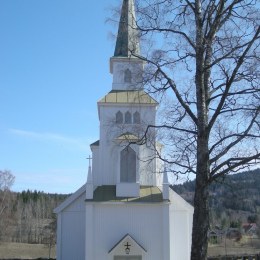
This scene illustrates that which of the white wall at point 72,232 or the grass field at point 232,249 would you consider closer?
the white wall at point 72,232

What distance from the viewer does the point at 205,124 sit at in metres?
12.2

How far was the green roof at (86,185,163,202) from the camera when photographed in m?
24.2

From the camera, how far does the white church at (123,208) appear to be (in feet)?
78.0

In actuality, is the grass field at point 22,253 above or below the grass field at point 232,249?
above

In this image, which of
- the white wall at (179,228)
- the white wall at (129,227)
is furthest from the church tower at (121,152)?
the white wall at (179,228)

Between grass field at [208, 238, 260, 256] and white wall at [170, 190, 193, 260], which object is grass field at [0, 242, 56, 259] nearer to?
grass field at [208, 238, 260, 256]

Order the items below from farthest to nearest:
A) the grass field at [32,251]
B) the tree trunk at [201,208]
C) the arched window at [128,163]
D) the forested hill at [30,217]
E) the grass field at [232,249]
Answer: the forested hill at [30,217], the grass field at [232,249], the grass field at [32,251], the arched window at [128,163], the tree trunk at [201,208]

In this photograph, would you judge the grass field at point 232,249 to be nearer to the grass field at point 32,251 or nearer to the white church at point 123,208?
the grass field at point 32,251

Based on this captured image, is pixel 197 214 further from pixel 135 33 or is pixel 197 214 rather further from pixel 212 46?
pixel 135 33

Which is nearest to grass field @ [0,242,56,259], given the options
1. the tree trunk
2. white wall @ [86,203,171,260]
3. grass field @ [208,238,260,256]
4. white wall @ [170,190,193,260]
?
grass field @ [208,238,260,256]

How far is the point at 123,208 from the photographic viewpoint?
24172 mm

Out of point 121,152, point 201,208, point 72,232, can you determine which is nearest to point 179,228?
point 121,152

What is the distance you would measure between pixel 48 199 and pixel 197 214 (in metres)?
101

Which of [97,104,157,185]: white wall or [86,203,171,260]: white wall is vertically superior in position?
[97,104,157,185]: white wall
